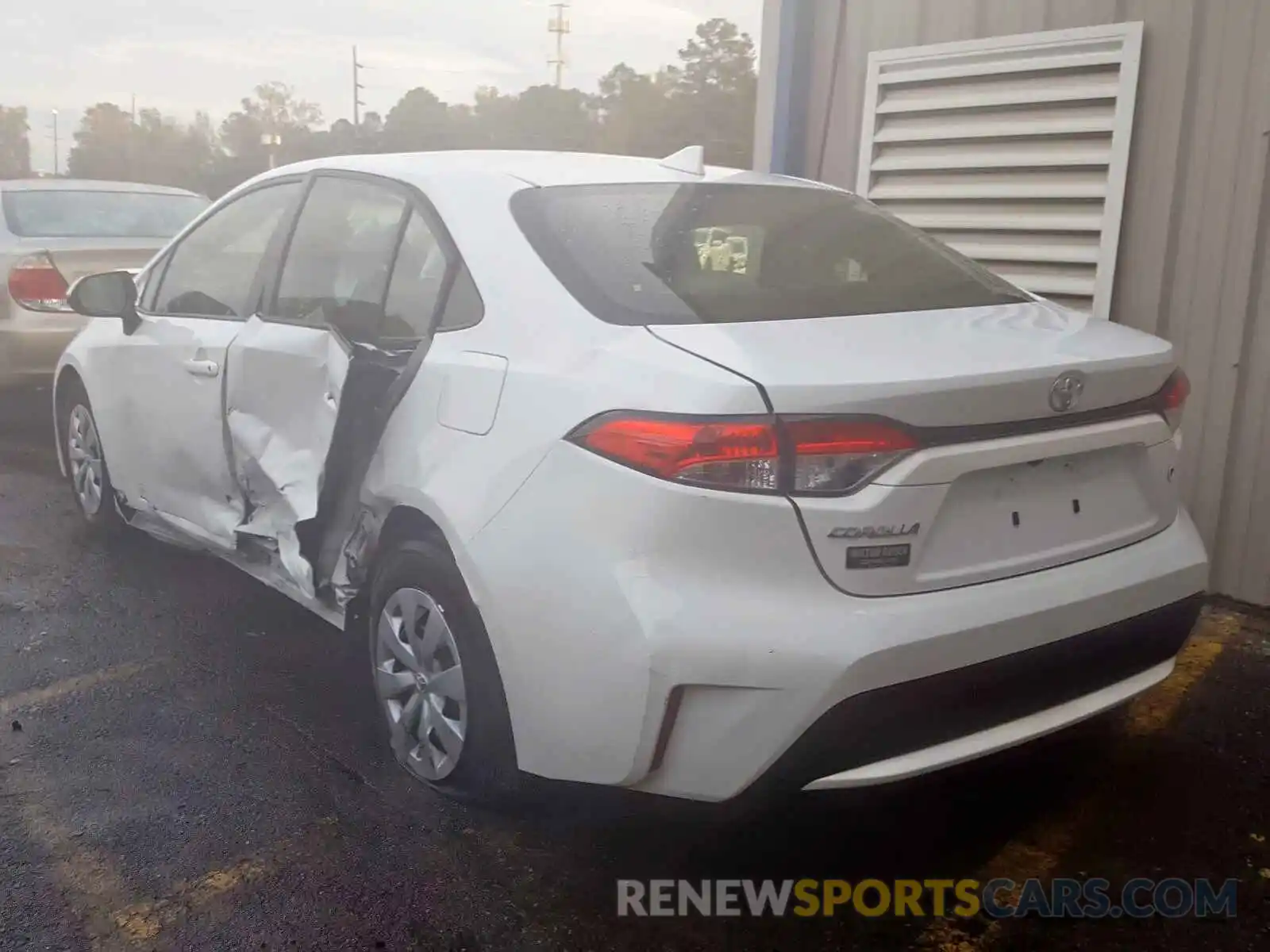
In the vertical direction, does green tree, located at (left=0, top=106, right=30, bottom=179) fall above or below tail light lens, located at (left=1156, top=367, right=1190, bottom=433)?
above

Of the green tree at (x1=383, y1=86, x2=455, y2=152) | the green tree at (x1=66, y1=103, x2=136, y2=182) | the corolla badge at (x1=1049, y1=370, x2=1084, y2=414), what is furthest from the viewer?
the green tree at (x1=66, y1=103, x2=136, y2=182)

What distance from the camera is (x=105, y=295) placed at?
429cm

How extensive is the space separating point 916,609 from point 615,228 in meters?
1.21

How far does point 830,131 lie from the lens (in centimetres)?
592

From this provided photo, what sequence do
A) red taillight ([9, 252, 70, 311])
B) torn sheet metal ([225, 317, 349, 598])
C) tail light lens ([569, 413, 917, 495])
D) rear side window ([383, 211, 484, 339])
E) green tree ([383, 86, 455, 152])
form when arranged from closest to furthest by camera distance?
1. tail light lens ([569, 413, 917, 495])
2. rear side window ([383, 211, 484, 339])
3. torn sheet metal ([225, 317, 349, 598])
4. red taillight ([9, 252, 70, 311])
5. green tree ([383, 86, 455, 152])

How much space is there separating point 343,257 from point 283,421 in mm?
501

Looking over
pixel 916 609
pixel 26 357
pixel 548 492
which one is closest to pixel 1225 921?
pixel 916 609

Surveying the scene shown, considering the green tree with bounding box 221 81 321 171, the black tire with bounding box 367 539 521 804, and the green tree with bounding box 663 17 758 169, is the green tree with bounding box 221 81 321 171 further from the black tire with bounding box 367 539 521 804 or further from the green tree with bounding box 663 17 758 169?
the black tire with bounding box 367 539 521 804

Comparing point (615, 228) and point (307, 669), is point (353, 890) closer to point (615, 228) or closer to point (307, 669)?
point (307, 669)

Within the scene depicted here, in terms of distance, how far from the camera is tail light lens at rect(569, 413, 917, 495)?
7.25 ft

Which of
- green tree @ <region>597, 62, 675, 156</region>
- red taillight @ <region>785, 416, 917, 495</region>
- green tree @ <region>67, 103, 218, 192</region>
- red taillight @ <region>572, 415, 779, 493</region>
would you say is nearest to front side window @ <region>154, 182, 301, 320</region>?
red taillight @ <region>572, 415, 779, 493</region>

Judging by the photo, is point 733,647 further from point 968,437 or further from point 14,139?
point 14,139

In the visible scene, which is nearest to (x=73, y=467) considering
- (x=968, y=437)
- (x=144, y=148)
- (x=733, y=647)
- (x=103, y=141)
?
(x=733, y=647)

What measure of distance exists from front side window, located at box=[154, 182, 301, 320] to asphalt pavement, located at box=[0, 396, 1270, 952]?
46.0 inches
